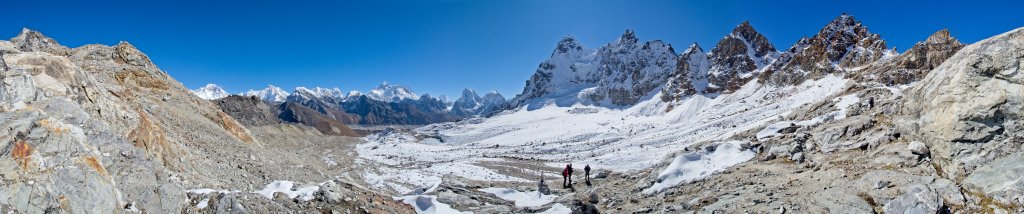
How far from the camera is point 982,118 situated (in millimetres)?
15500

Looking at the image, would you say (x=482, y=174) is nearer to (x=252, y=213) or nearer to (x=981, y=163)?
(x=252, y=213)

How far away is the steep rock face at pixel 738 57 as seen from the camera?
132000 mm

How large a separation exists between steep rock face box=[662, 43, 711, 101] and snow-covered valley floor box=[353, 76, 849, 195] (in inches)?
180

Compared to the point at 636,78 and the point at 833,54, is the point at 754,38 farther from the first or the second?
the point at 833,54

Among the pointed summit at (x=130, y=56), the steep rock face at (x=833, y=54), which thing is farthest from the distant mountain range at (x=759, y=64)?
the pointed summit at (x=130, y=56)

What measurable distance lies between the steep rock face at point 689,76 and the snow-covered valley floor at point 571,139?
4.57m

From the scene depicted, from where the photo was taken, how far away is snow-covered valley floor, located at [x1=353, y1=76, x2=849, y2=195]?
43938 mm

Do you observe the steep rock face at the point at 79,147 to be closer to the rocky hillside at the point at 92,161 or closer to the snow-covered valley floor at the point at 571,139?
the rocky hillside at the point at 92,161

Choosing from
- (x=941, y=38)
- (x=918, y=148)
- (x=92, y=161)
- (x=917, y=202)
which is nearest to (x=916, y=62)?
(x=941, y=38)

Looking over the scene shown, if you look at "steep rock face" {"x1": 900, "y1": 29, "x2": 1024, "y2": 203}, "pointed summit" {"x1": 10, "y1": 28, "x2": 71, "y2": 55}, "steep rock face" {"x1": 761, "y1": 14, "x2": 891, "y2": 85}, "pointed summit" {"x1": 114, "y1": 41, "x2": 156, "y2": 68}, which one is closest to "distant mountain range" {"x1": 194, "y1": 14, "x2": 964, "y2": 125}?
"steep rock face" {"x1": 761, "y1": 14, "x2": 891, "y2": 85}

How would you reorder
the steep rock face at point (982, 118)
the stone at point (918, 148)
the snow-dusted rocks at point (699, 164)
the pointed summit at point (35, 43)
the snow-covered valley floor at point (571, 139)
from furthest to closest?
1. the pointed summit at point (35, 43)
2. the snow-covered valley floor at point (571, 139)
3. the snow-dusted rocks at point (699, 164)
4. the stone at point (918, 148)
5. the steep rock face at point (982, 118)

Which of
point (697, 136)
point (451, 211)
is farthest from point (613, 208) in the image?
point (697, 136)

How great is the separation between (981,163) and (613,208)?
12179 mm

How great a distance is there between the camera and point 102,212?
1245cm
